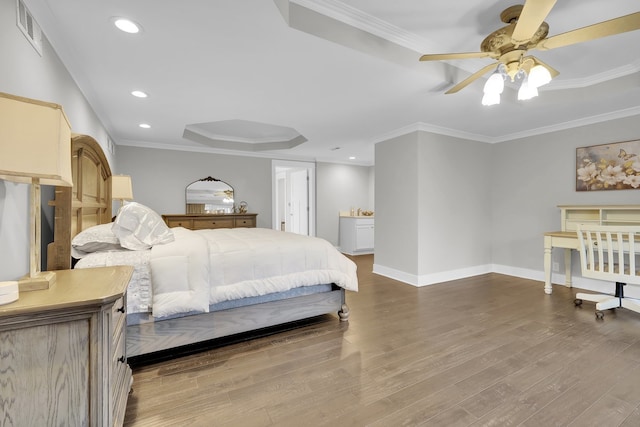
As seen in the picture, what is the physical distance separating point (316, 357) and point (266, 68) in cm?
233

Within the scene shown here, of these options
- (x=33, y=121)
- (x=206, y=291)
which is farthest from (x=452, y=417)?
(x=33, y=121)

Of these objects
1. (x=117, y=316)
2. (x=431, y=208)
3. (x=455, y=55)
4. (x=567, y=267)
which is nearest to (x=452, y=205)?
(x=431, y=208)

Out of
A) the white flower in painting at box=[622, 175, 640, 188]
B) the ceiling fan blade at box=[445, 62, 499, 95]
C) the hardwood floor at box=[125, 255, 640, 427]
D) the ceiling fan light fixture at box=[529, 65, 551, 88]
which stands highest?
the ceiling fan blade at box=[445, 62, 499, 95]

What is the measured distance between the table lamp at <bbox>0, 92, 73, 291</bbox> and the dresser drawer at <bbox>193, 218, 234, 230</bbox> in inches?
155

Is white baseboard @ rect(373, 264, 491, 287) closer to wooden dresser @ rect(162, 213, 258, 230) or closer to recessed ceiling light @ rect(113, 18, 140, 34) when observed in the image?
wooden dresser @ rect(162, 213, 258, 230)

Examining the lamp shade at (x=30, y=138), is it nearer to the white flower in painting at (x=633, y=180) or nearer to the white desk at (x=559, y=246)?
the white desk at (x=559, y=246)

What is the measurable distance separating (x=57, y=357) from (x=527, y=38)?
2.64 meters

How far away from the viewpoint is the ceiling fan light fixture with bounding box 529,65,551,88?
5.68 ft

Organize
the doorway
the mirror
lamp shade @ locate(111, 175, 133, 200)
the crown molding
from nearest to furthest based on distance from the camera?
lamp shade @ locate(111, 175, 133, 200) → the crown molding → the mirror → the doorway

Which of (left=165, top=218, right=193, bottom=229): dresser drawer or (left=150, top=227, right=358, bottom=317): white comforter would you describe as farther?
(left=165, top=218, right=193, bottom=229): dresser drawer

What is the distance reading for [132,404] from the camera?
1.57m

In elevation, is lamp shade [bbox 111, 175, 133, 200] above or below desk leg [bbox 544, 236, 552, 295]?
above

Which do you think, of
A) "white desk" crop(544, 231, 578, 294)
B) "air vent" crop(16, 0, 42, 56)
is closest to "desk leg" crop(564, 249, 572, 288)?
"white desk" crop(544, 231, 578, 294)

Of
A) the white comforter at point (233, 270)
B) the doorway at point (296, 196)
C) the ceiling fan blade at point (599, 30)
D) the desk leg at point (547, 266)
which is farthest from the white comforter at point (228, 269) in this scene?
the doorway at point (296, 196)
